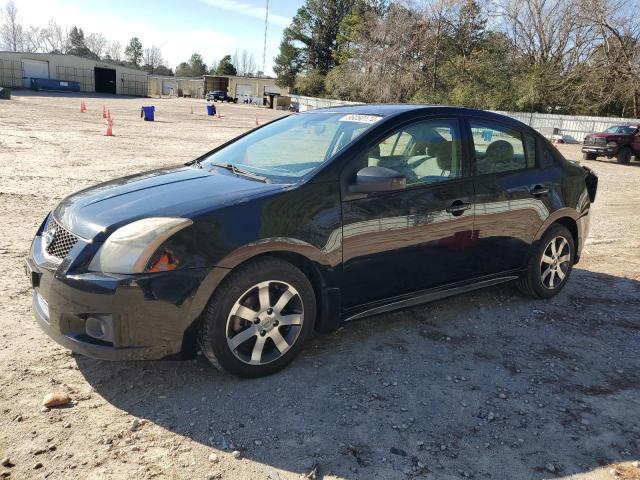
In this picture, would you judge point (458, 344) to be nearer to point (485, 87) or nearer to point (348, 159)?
point (348, 159)

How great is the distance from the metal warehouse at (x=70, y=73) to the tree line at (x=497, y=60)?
32.8 m

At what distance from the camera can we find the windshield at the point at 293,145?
372 cm

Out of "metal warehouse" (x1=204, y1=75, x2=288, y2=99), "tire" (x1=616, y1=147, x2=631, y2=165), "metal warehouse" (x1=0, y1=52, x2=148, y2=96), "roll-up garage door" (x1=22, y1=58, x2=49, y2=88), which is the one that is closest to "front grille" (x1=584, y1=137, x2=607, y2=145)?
"tire" (x1=616, y1=147, x2=631, y2=165)

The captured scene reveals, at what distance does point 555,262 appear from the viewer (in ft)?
16.2

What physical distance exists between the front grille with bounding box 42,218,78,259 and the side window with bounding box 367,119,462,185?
199cm

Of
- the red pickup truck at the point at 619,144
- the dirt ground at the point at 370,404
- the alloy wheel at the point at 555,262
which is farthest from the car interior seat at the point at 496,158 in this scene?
the red pickup truck at the point at 619,144

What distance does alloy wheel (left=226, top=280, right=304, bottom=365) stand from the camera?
10.5 ft

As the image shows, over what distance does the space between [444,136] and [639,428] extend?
7.72 ft

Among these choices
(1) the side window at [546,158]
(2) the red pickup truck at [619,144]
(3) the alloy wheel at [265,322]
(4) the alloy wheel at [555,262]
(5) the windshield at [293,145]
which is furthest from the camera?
(2) the red pickup truck at [619,144]

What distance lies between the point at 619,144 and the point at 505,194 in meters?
20.1

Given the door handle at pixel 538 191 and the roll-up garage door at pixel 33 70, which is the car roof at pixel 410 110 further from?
the roll-up garage door at pixel 33 70

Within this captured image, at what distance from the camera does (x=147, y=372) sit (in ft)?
11.1

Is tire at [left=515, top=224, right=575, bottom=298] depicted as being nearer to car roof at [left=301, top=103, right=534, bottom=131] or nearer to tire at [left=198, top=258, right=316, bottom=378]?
car roof at [left=301, top=103, right=534, bottom=131]

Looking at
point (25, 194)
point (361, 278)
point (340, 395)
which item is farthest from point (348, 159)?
point (25, 194)
